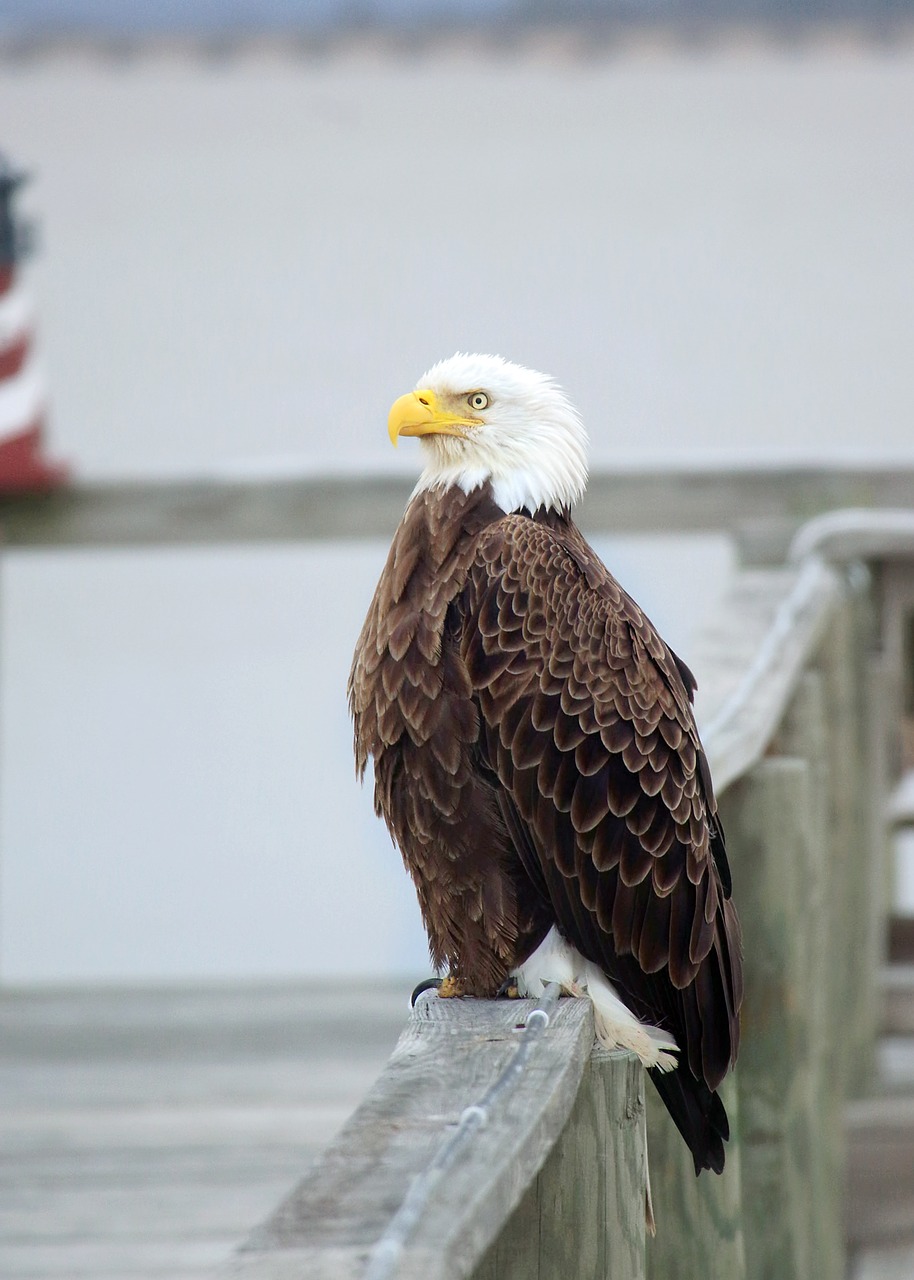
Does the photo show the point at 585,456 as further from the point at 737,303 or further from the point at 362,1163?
the point at 737,303

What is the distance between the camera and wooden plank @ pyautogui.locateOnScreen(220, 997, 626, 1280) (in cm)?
105

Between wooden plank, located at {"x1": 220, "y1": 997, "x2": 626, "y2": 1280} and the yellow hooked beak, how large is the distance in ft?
2.52

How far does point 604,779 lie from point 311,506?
2490 mm

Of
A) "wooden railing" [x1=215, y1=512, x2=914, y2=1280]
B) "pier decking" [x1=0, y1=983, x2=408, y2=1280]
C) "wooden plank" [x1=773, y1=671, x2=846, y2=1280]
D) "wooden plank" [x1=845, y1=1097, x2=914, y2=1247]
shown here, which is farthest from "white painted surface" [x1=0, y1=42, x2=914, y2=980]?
"wooden plank" [x1=773, y1=671, x2=846, y2=1280]

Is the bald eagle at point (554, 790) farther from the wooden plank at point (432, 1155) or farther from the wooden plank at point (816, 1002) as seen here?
the wooden plank at point (816, 1002)

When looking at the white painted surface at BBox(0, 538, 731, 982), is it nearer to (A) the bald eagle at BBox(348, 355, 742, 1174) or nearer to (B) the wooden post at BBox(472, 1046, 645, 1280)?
(A) the bald eagle at BBox(348, 355, 742, 1174)

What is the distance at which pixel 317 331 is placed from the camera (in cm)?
879

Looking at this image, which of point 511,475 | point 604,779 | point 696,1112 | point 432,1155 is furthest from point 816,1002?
point 432,1155

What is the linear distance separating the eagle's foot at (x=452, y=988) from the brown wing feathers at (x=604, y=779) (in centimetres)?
15

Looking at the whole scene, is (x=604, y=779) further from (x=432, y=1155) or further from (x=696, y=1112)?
(x=432, y=1155)

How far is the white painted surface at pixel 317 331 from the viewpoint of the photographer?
8.77 metres

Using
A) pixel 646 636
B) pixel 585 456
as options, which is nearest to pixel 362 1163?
pixel 646 636

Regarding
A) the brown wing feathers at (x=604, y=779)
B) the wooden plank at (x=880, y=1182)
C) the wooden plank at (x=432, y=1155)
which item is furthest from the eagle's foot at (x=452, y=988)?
the wooden plank at (x=880, y=1182)

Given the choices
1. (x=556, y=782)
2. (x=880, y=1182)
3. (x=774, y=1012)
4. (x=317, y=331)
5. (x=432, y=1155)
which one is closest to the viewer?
(x=432, y=1155)
